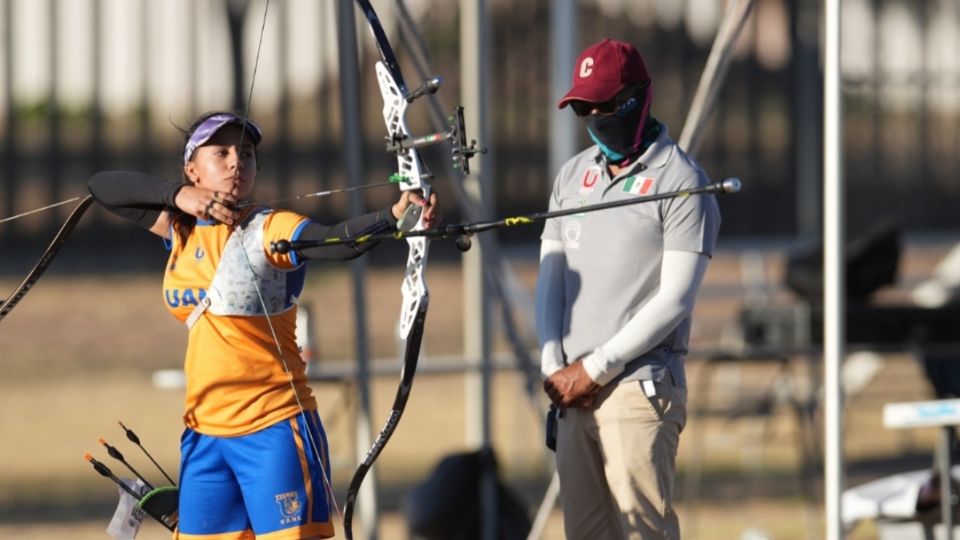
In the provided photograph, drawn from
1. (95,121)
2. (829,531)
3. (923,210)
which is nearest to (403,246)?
(95,121)

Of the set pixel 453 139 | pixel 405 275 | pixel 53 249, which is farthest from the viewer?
pixel 53 249

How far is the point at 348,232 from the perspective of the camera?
297 cm

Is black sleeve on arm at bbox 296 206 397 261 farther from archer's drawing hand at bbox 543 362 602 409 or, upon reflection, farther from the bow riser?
archer's drawing hand at bbox 543 362 602 409

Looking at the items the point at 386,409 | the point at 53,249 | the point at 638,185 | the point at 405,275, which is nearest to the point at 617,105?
the point at 638,185

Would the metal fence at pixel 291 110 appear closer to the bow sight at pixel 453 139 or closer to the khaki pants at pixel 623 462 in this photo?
the khaki pants at pixel 623 462

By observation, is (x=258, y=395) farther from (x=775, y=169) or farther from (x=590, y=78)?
(x=775, y=169)

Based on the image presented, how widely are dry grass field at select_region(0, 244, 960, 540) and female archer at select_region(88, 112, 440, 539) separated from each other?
1865 millimetres

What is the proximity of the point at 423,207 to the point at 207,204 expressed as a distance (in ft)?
1.30

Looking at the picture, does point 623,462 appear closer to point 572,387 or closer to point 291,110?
point 572,387

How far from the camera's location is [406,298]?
3.19 meters

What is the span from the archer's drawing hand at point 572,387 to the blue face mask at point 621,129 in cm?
44

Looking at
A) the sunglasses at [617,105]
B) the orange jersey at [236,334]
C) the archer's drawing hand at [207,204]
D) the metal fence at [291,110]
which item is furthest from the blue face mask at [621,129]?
the metal fence at [291,110]

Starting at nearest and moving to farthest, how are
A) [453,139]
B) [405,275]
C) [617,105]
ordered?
[453,139] < [405,275] < [617,105]

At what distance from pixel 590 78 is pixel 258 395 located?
917mm
